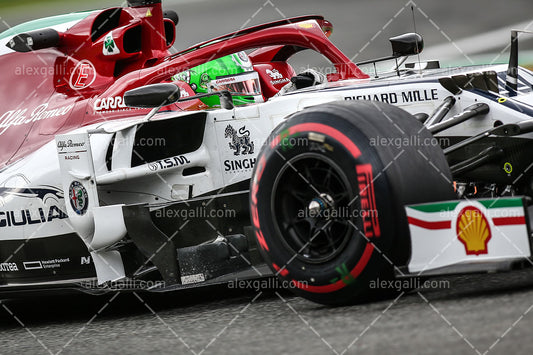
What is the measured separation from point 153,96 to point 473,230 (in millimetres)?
1864

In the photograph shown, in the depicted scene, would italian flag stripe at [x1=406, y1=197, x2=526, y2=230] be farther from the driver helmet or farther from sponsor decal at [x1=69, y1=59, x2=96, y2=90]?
sponsor decal at [x1=69, y1=59, x2=96, y2=90]

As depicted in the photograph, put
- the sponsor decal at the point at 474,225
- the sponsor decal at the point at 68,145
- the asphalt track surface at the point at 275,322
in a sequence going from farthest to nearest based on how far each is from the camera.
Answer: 1. the sponsor decal at the point at 68,145
2. the sponsor decal at the point at 474,225
3. the asphalt track surface at the point at 275,322

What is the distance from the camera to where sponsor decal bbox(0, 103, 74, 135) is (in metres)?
5.96

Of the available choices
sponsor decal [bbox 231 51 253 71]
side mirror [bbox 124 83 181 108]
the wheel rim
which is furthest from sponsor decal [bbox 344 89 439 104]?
sponsor decal [bbox 231 51 253 71]

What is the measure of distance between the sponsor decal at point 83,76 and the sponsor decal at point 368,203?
3036 millimetres

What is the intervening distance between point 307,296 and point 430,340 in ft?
3.53

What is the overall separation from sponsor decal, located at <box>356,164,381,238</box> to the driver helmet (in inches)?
87.3

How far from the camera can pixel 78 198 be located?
16.3 feet

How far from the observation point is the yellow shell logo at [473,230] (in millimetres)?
3496

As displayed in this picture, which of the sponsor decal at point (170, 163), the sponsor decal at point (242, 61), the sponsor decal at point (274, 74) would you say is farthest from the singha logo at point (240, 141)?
the sponsor decal at point (274, 74)

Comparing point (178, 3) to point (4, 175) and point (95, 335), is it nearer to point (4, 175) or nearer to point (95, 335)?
point (4, 175)

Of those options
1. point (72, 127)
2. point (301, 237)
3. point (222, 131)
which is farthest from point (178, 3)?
point (301, 237)

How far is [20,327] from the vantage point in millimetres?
5426

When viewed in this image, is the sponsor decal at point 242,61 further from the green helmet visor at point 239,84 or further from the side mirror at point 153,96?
the side mirror at point 153,96
